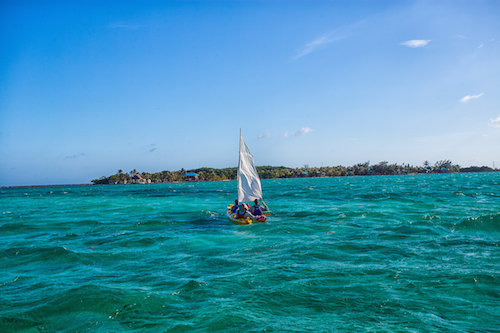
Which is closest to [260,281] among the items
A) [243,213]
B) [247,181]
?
[243,213]

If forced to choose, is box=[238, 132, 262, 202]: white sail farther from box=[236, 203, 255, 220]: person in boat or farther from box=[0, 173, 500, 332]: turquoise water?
box=[0, 173, 500, 332]: turquoise water

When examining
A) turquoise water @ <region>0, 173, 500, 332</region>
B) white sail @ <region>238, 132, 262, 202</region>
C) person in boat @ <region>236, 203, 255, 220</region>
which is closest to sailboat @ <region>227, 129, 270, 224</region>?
white sail @ <region>238, 132, 262, 202</region>

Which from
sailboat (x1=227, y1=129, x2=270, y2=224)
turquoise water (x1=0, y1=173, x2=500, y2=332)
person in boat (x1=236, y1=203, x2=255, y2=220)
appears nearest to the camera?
turquoise water (x1=0, y1=173, x2=500, y2=332)

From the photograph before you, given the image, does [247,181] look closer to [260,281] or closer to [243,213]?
[243,213]

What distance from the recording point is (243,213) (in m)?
25.1

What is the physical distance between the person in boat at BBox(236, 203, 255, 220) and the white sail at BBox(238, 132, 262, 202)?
2.45 feet

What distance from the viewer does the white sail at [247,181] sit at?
25.6 metres

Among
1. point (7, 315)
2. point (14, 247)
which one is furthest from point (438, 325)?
point (14, 247)

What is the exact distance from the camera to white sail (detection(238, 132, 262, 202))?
2564 cm

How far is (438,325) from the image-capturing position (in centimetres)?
816

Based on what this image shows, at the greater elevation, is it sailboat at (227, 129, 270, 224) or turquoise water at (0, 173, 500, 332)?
sailboat at (227, 129, 270, 224)

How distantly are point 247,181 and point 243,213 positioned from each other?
8.74 feet

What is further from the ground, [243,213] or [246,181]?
[246,181]

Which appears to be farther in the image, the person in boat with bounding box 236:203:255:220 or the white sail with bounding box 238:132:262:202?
the white sail with bounding box 238:132:262:202
